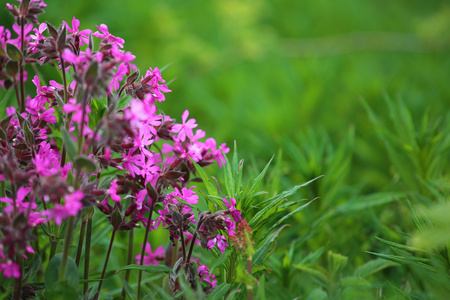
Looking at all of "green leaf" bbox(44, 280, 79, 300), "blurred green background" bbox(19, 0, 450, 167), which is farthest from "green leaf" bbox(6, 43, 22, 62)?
"blurred green background" bbox(19, 0, 450, 167)

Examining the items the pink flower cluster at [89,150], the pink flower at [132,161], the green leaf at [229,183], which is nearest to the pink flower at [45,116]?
the pink flower cluster at [89,150]

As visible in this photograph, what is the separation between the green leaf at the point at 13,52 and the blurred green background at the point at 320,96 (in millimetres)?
419

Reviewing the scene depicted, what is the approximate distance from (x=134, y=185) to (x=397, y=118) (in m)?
0.63

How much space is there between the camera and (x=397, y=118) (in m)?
0.94

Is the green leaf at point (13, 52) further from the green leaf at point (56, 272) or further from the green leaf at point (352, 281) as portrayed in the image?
the green leaf at point (352, 281)

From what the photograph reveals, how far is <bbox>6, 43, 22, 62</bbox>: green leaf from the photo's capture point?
49 centimetres

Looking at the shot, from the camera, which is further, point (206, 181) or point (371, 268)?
point (371, 268)

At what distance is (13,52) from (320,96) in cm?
115

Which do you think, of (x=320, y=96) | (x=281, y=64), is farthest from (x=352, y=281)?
(x=281, y=64)

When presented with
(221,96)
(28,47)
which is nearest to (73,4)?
(221,96)

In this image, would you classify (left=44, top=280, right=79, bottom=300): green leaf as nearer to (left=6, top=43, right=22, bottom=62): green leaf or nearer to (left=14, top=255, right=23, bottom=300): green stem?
(left=14, top=255, right=23, bottom=300): green stem

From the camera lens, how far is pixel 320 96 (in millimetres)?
1505

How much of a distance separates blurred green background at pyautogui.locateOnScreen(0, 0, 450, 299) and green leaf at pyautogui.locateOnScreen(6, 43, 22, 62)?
0.42 meters

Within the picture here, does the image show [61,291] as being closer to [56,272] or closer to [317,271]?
[56,272]
